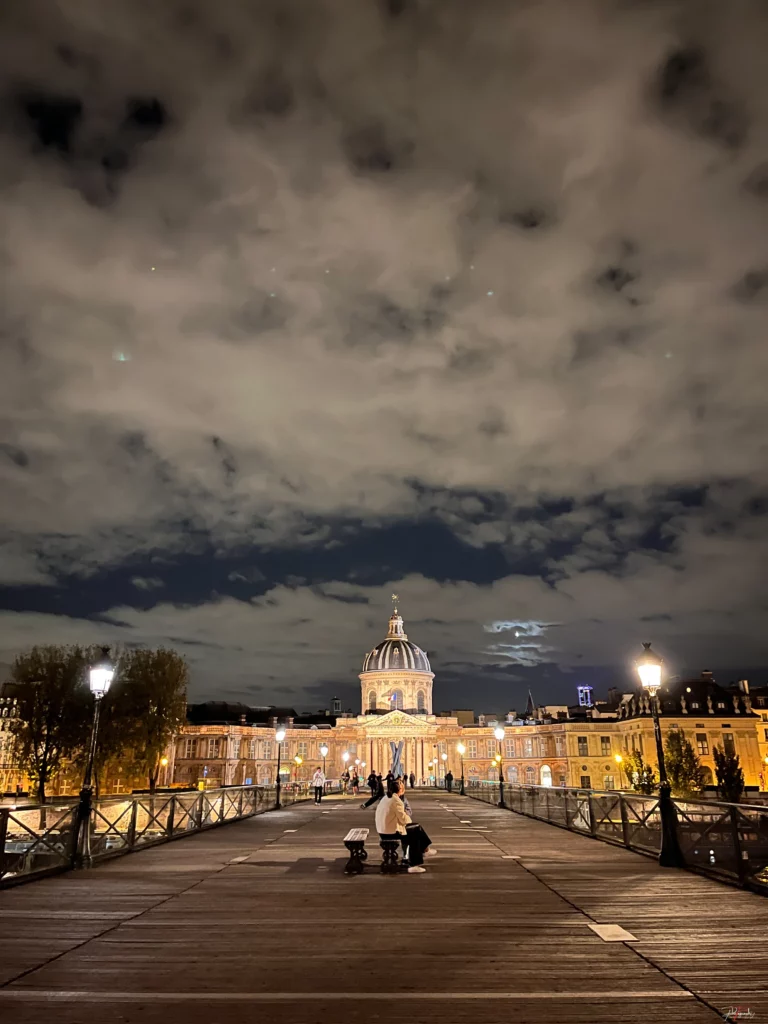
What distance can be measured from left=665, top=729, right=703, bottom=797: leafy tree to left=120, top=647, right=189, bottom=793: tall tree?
169 feet

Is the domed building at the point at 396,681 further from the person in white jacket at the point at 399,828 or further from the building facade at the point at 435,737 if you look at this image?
the person in white jacket at the point at 399,828

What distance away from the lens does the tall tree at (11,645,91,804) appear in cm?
5717

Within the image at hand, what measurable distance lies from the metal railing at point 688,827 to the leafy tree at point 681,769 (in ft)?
204

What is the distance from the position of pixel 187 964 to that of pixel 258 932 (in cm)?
166

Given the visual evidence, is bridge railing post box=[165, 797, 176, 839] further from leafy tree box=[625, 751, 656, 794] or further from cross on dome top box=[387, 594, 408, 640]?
cross on dome top box=[387, 594, 408, 640]

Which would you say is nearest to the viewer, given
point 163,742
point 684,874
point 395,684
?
point 684,874

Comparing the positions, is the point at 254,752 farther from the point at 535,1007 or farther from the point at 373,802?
the point at 535,1007

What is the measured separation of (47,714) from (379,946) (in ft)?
184

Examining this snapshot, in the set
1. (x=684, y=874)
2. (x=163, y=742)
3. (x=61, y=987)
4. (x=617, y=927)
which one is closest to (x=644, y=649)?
(x=684, y=874)

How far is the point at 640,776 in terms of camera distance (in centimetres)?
8688

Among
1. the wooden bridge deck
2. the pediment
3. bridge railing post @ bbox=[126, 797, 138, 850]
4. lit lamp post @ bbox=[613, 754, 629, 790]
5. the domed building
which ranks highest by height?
the domed building

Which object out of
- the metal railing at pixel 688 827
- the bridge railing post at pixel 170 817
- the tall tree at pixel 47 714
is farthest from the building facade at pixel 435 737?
the bridge railing post at pixel 170 817

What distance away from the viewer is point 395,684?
6152 inches

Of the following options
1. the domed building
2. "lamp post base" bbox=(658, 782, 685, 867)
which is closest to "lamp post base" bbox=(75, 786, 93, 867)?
"lamp post base" bbox=(658, 782, 685, 867)
